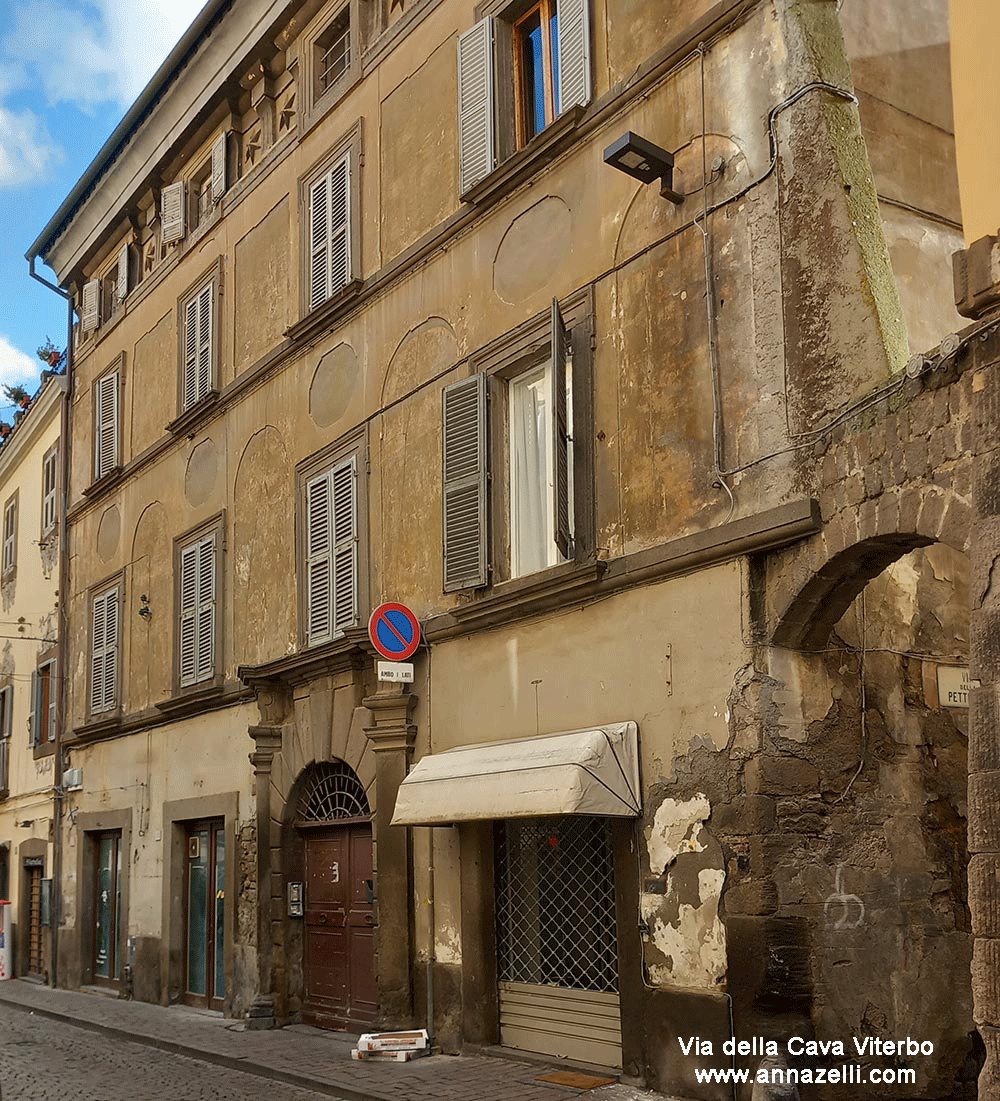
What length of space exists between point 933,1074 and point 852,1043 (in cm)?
69

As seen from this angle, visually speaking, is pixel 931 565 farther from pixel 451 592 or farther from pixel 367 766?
pixel 367 766

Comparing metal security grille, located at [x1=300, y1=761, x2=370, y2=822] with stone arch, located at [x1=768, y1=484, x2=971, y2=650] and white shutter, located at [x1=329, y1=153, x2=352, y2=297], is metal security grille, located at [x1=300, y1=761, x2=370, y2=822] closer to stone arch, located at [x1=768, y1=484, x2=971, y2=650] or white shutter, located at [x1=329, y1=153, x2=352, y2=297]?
white shutter, located at [x1=329, y1=153, x2=352, y2=297]

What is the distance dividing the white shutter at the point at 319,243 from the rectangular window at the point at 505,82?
2494mm

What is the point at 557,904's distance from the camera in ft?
32.8

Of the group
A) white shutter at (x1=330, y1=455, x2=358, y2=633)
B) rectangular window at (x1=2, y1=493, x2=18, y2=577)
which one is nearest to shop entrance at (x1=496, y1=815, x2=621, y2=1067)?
white shutter at (x1=330, y1=455, x2=358, y2=633)

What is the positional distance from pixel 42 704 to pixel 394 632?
1252cm

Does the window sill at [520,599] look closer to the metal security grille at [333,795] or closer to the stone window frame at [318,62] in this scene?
the metal security grille at [333,795]

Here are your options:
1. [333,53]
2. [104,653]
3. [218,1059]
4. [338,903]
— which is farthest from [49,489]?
[218,1059]

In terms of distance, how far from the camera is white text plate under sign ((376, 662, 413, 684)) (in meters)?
11.1

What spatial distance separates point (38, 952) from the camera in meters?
21.5

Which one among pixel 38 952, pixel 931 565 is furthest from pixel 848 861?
pixel 38 952

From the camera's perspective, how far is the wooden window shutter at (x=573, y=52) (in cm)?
1023

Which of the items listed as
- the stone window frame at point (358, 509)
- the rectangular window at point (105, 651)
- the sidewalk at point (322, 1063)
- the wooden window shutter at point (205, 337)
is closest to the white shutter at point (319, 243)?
the stone window frame at point (358, 509)

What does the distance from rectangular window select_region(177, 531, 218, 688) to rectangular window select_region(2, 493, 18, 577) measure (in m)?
9.26
